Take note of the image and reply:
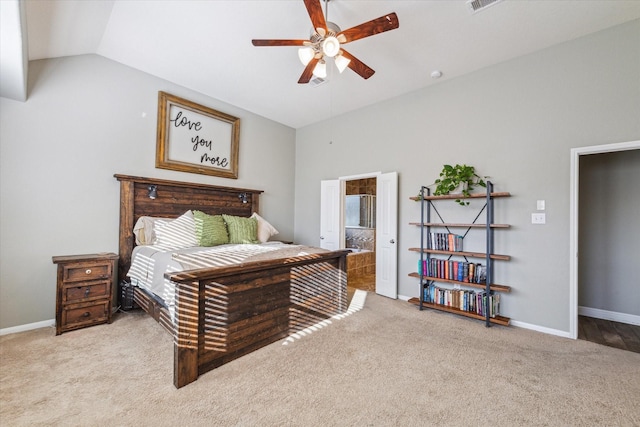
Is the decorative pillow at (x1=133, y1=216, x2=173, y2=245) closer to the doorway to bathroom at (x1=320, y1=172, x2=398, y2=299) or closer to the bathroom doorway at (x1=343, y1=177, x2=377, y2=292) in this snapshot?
the doorway to bathroom at (x1=320, y1=172, x2=398, y2=299)

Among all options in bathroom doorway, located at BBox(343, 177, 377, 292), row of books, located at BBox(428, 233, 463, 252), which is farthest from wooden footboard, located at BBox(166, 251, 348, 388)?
bathroom doorway, located at BBox(343, 177, 377, 292)

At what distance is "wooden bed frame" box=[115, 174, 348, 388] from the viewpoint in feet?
6.37

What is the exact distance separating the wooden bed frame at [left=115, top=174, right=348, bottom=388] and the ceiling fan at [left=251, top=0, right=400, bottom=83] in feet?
6.00

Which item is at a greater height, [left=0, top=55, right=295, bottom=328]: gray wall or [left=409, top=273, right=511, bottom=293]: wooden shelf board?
[left=0, top=55, right=295, bottom=328]: gray wall

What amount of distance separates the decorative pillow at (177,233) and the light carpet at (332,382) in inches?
37.4

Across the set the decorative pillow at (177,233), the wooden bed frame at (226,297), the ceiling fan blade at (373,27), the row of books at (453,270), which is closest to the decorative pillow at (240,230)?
the decorative pillow at (177,233)

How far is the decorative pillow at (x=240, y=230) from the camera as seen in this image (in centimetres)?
390

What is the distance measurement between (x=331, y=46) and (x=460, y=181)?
2.25 meters

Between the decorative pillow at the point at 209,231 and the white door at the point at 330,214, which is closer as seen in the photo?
the decorative pillow at the point at 209,231

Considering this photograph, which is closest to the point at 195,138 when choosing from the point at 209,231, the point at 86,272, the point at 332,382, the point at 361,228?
the point at 209,231

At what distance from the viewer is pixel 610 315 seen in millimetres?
3385

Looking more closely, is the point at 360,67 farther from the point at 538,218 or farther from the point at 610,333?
the point at 610,333

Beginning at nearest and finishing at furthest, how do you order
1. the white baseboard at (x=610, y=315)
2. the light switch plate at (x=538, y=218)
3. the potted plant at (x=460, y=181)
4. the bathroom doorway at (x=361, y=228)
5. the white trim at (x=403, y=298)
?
the light switch plate at (x=538, y=218), the white baseboard at (x=610, y=315), the potted plant at (x=460, y=181), the white trim at (x=403, y=298), the bathroom doorway at (x=361, y=228)

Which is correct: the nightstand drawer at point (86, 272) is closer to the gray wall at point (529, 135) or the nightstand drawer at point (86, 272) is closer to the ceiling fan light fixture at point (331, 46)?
the ceiling fan light fixture at point (331, 46)
